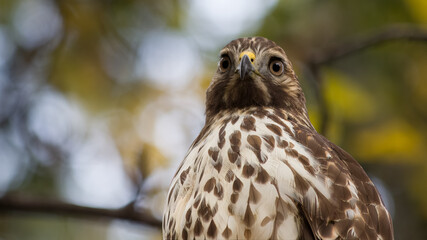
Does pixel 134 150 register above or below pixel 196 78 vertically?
below

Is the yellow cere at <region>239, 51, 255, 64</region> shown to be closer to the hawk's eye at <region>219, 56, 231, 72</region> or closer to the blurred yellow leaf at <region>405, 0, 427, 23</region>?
the hawk's eye at <region>219, 56, 231, 72</region>

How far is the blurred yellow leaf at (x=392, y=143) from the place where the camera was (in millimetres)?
5789

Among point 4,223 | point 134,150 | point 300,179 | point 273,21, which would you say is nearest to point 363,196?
point 300,179

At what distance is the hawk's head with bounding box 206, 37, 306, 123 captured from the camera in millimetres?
4344

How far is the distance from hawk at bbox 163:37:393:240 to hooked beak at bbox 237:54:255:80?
0.84 feet

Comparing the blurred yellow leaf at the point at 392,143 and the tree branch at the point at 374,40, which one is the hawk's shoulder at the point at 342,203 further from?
the blurred yellow leaf at the point at 392,143

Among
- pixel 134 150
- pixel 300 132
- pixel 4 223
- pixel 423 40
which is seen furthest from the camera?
pixel 4 223

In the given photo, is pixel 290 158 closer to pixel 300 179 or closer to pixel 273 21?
pixel 300 179

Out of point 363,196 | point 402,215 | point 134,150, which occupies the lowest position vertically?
point 402,215

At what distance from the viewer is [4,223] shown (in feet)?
23.9

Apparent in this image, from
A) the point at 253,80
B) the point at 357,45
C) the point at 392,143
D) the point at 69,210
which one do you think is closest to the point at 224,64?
the point at 253,80

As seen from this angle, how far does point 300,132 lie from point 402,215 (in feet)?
13.3

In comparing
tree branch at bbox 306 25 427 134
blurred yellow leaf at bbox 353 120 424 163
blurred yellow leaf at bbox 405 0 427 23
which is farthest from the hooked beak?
blurred yellow leaf at bbox 405 0 427 23

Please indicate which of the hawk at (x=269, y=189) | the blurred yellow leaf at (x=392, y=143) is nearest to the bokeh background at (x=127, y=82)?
the blurred yellow leaf at (x=392, y=143)
